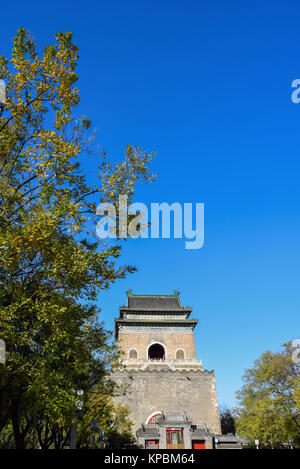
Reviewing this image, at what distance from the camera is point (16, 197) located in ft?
21.7

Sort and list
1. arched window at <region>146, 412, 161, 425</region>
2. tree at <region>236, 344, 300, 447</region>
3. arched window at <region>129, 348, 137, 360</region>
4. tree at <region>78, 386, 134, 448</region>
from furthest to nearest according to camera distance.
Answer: arched window at <region>129, 348, 137, 360</region> < arched window at <region>146, 412, 161, 425</region> < tree at <region>236, 344, 300, 447</region> < tree at <region>78, 386, 134, 448</region>

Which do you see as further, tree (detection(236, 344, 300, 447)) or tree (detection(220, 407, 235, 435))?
tree (detection(220, 407, 235, 435))

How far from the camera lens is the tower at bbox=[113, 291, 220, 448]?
30828 millimetres

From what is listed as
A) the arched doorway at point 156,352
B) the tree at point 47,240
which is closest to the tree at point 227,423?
the arched doorway at point 156,352

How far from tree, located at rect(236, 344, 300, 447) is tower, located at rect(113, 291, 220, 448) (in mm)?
4089

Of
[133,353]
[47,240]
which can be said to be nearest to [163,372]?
[133,353]

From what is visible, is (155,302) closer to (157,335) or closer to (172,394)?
(157,335)

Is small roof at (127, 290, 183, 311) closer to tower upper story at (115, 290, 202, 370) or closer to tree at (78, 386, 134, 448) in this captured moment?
tower upper story at (115, 290, 202, 370)

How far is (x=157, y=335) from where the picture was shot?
38.4m

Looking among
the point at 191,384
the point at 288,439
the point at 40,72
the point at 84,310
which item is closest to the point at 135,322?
the point at 191,384

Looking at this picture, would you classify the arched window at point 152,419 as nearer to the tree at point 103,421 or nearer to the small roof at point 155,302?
the tree at point 103,421

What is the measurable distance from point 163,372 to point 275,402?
11353 millimetres

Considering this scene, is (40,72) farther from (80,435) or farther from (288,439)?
(288,439)

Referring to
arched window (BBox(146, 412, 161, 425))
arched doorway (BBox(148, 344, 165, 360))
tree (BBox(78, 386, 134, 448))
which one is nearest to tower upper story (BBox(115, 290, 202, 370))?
arched doorway (BBox(148, 344, 165, 360))
